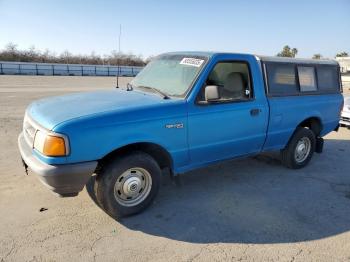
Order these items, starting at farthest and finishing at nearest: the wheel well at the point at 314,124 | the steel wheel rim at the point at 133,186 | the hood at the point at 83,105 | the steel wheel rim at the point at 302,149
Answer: the wheel well at the point at 314,124
the steel wheel rim at the point at 302,149
the steel wheel rim at the point at 133,186
the hood at the point at 83,105

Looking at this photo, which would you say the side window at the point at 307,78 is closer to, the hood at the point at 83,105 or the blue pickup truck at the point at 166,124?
the blue pickup truck at the point at 166,124

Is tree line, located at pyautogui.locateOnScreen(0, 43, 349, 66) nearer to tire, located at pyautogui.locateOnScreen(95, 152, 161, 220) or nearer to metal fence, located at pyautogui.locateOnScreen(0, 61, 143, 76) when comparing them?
metal fence, located at pyautogui.locateOnScreen(0, 61, 143, 76)

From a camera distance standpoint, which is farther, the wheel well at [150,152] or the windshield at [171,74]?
the windshield at [171,74]

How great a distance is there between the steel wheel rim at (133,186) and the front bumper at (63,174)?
447 millimetres

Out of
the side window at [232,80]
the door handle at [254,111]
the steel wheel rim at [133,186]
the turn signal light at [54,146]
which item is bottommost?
the steel wheel rim at [133,186]

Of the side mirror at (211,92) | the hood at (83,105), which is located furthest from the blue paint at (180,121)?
the side mirror at (211,92)

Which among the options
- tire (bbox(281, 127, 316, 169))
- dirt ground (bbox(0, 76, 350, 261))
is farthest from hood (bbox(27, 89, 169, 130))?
tire (bbox(281, 127, 316, 169))

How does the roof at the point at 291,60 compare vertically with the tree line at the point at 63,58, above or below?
below

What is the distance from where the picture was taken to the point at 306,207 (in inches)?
170

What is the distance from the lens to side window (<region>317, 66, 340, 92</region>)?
234 inches

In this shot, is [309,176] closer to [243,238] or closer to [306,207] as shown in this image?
[306,207]

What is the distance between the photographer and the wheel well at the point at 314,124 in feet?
19.5

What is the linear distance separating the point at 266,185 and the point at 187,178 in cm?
120

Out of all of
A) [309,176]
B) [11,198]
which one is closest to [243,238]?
[309,176]
